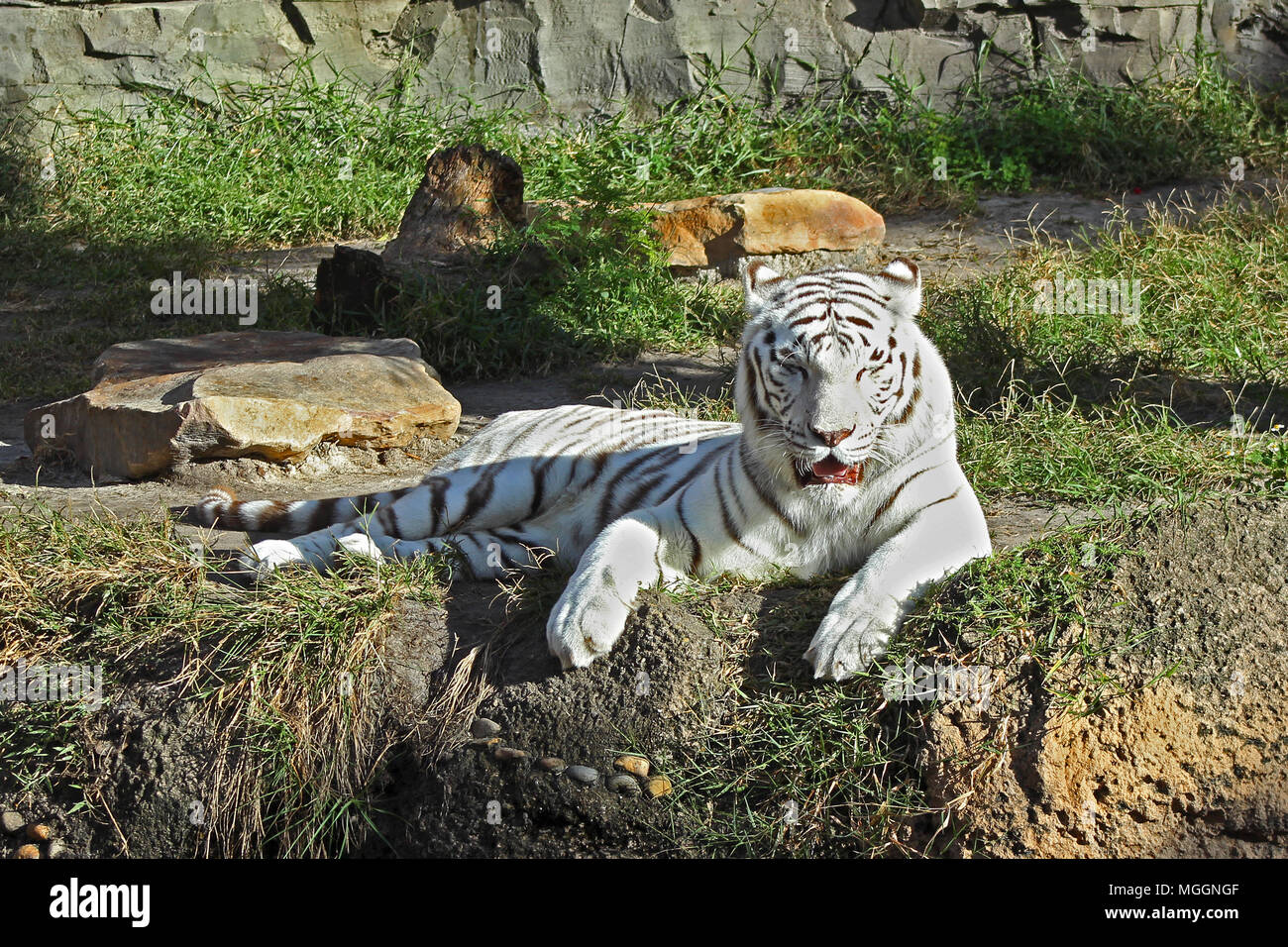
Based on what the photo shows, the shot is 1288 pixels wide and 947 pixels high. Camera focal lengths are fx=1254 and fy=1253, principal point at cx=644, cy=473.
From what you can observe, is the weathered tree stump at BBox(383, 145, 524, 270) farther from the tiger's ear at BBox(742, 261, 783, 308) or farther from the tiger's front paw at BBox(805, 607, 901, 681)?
the tiger's front paw at BBox(805, 607, 901, 681)

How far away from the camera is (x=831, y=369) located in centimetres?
310

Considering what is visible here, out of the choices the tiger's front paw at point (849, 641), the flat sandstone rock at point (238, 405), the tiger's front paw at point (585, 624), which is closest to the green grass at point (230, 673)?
the tiger's front paw at point (585, 624)

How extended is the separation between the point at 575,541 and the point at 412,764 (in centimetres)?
95

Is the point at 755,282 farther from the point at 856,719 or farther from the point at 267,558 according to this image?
the point at 267,558

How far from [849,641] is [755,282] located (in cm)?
104

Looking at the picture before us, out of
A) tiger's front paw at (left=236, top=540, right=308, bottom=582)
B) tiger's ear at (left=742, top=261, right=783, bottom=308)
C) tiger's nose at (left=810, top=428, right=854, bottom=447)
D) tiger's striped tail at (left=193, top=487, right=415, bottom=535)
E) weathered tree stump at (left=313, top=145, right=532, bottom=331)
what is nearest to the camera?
tiger's nose at (left=810, top=428, right=854, bottom=447)

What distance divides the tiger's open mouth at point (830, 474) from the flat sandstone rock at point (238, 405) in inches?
91.6

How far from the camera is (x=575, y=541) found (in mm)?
3928

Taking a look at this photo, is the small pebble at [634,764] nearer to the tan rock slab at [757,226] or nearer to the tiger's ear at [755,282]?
the tiger's ear at [755,282]

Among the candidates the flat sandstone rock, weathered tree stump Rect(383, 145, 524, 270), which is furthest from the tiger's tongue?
weathered tree stump Rect(383, 145, 524, 270)

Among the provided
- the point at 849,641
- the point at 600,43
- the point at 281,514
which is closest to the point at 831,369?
the point at 849,641

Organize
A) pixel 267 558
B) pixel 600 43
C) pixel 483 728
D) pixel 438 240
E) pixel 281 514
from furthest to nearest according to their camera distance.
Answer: pixel 600 43
pixel 438 240
pixel 281 514
pixel 267 558
pixel 483 728

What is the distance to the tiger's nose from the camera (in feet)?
10.0

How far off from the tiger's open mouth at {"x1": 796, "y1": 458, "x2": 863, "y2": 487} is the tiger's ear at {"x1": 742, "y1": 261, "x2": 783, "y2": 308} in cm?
52
